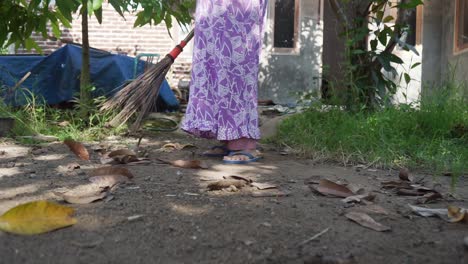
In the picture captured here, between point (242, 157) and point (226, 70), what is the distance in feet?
1.56

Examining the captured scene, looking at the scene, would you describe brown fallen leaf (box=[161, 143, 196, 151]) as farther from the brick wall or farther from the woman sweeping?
the brick wall

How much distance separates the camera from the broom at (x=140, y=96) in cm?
387

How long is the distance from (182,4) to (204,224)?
2.59 meters

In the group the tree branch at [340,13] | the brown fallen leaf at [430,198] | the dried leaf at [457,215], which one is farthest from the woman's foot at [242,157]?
the tree branch at [340,13]

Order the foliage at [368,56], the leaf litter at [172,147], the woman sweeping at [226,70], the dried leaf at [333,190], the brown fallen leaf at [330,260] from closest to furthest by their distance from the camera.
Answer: the brown fallen leaf at [330,260], the dried leaf at [333,190], the woman sweeping at [226,70], the leaf litter at [172,147], the foliage at [368,56]

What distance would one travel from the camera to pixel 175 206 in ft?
5.29

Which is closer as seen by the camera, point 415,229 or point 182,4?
point 415,229

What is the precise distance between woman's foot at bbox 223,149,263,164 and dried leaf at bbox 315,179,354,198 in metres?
0.80

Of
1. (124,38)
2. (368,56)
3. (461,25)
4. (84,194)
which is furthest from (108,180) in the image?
(461,25)

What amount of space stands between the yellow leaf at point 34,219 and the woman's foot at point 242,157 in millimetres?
1268

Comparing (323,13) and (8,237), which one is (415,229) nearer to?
(8,237)

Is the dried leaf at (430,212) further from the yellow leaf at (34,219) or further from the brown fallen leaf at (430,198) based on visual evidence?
the yellow leaf at (34,219)

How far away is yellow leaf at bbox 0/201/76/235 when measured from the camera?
136 cm

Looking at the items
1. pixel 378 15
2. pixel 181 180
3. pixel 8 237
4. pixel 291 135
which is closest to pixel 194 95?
pixel 181 180
